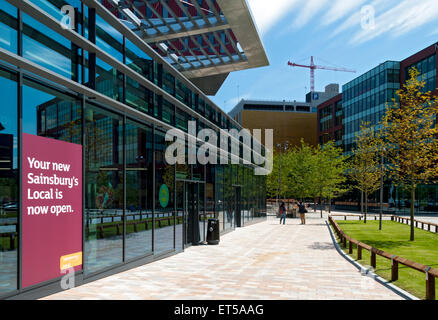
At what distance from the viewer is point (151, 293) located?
8.72 meters

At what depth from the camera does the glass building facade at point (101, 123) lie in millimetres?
7586

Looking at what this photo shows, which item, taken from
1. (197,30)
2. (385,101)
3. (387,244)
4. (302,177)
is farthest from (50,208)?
(385,101)

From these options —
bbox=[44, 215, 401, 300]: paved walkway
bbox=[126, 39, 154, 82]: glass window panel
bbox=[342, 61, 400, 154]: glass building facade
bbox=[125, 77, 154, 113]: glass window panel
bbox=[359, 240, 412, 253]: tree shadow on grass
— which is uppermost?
bbox=[342, 61, 400, 154]: glass building facade

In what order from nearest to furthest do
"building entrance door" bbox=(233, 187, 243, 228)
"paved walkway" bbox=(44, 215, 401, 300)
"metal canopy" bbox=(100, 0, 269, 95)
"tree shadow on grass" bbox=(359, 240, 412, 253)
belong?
"paved walkway" bbox=(44, 215, 401, 300) < "metal canopy" bbox=(100, 0, 269, 95) < "tree shadow on grass" bbox=(359, 240, 412, 253) < "building entrance door" bbox=(233, 187, 243, 228)

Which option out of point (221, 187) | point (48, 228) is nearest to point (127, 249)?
point (48, 228)

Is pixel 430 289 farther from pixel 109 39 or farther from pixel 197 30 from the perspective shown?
pixel 197 30

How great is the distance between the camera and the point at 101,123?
10688 mm

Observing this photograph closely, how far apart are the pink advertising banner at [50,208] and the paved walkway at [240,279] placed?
75 cm

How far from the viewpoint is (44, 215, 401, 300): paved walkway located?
8594 millimetres

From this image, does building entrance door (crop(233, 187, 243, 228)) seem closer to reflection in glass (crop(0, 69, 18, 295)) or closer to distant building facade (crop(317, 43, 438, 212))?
reflection in glass (crop(0, 69, 18, 295))

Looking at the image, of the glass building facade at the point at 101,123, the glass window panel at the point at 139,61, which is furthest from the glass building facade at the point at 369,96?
the glass window panel at the point at 139,61

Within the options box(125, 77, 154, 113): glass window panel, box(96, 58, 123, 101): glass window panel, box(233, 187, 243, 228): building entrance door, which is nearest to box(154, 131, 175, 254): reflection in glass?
box(125, 77, 154, 113): glass window panel

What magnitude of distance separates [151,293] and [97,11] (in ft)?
23.4

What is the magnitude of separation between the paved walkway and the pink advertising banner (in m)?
0.75
